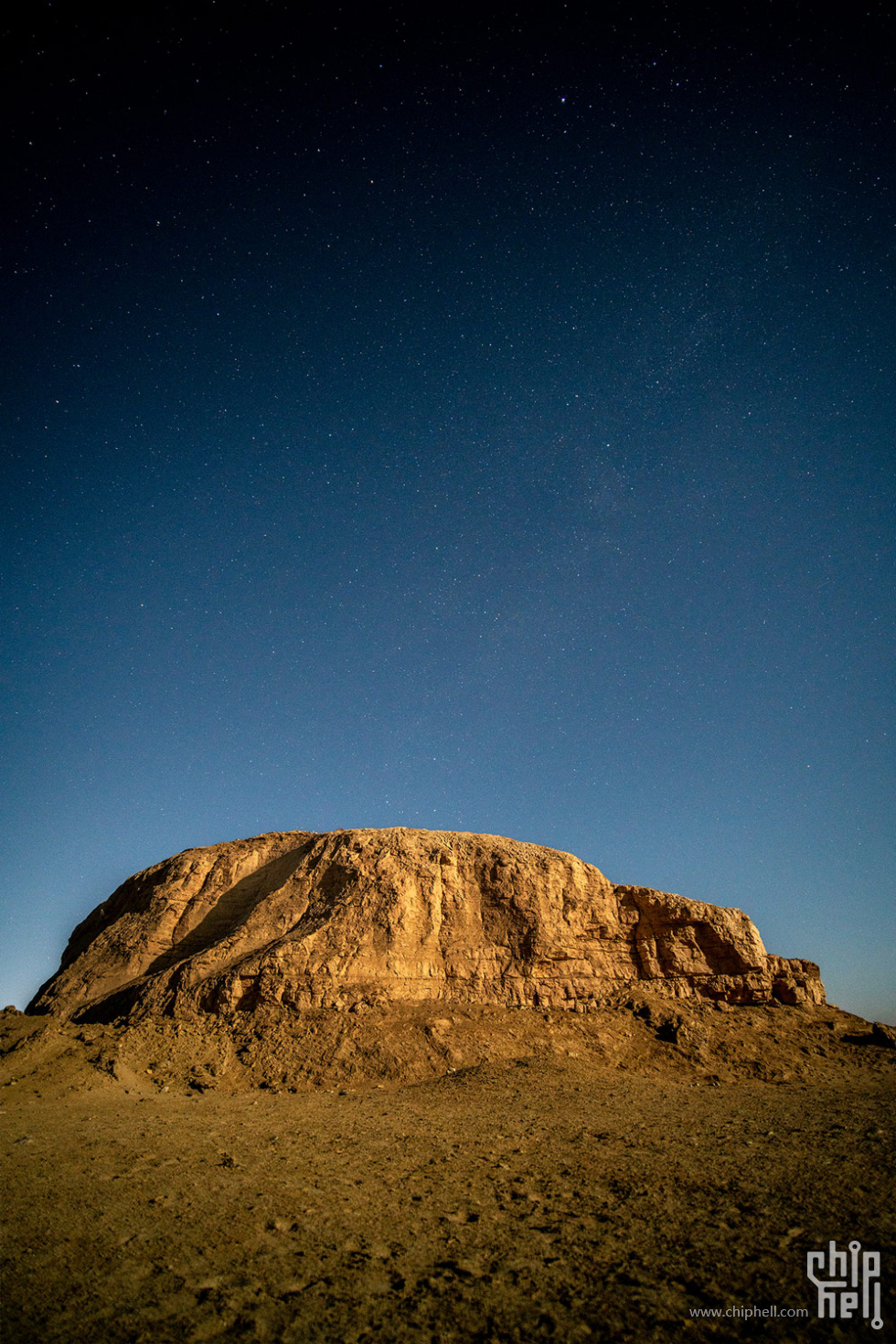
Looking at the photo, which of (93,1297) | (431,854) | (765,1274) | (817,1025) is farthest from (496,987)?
(93,1297)

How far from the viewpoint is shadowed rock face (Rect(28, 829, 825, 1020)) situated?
18188 millimetres

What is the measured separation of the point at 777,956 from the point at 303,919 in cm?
1891

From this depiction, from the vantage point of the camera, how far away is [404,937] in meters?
19.2

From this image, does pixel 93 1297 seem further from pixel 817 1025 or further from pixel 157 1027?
pixel 817 1025

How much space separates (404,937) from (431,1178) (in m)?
10.5

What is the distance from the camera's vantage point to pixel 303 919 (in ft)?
65.7

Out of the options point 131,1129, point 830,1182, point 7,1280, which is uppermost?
point 830,1182
